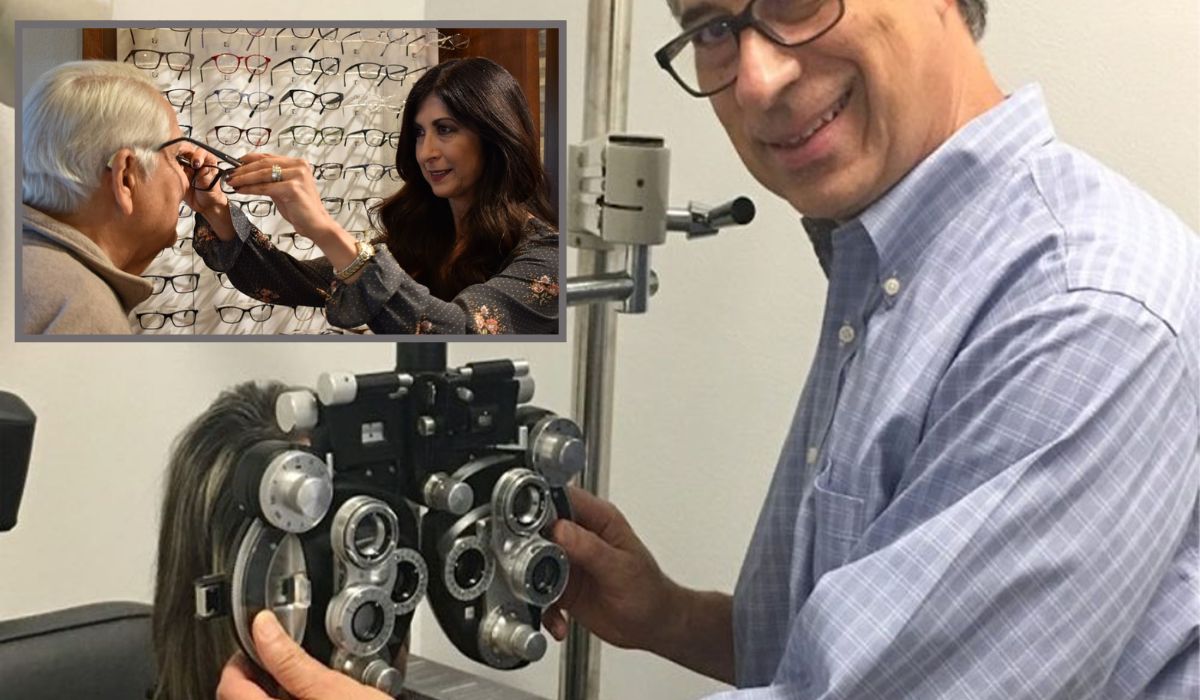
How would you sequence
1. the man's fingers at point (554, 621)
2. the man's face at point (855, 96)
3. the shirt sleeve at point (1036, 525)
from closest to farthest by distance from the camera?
the shirt sleeve at point (1036, 525) < the man's face at point (855, 96) < the man's fingers at point (554, 621)

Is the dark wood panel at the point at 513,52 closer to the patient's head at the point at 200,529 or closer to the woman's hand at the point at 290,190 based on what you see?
the woman's hand at the point at 290,190

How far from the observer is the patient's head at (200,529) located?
71 cm

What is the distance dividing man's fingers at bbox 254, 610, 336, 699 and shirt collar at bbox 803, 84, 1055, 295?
40 cm

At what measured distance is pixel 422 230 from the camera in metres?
0.71

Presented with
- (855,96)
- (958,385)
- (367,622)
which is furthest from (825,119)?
(367,622)

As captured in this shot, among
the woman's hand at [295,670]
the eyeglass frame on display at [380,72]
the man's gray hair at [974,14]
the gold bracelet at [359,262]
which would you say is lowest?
the woman's hand at [295,670]

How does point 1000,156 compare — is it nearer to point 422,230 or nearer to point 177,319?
point 422,230

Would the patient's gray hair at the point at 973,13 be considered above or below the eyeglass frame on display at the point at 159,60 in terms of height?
above

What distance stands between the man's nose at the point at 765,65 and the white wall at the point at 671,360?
140 millimetres

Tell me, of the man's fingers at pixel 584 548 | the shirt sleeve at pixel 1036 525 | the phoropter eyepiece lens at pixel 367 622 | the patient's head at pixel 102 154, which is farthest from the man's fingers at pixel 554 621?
the patient's head at pixel 102 154

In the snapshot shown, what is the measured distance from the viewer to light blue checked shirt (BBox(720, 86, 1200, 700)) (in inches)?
23.3

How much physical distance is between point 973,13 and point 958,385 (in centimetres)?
25

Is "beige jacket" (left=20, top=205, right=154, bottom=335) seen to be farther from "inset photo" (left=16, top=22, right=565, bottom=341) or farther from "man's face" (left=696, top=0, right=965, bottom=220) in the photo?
"man's face" (left=696, top=0, right=965, bottom=220)

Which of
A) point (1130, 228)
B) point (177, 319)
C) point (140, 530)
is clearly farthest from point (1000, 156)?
point (140, 530)
